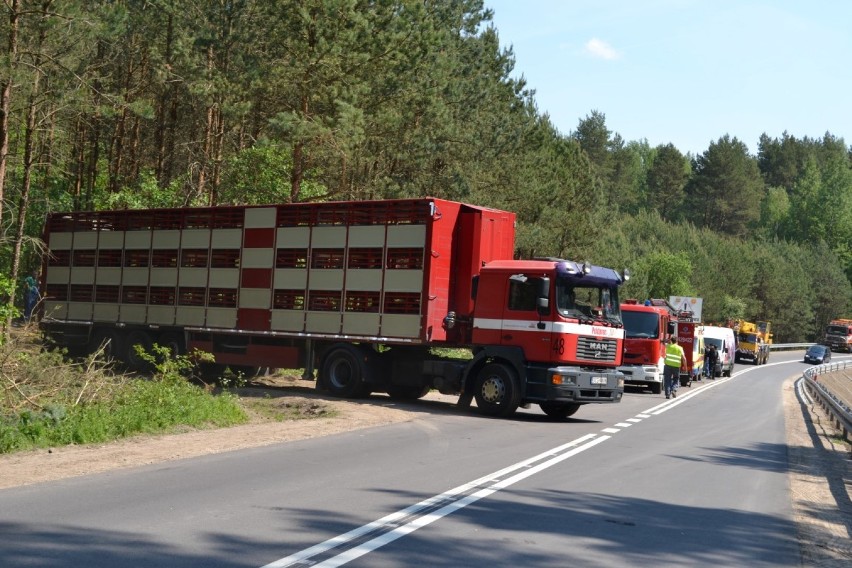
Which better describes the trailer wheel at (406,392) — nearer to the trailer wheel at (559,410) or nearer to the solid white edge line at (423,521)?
the trailer wheel at (559,410)

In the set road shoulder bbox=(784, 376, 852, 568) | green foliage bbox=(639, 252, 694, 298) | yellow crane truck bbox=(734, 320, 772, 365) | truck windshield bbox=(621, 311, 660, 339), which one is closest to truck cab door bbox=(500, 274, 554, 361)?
road shoulder bbox=(784, 376, 852, 568)

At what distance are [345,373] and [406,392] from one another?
Result: 1.78 meters

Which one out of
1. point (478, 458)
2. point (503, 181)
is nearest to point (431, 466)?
point (478, 458)

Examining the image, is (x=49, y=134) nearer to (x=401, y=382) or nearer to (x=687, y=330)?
(x=401, y=382)

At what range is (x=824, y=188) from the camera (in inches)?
5861

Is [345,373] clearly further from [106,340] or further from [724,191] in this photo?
[724,191]

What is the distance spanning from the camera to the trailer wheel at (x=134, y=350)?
81.6 ft

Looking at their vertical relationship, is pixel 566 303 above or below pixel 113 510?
above

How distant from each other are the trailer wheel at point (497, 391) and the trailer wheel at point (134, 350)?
371 inches

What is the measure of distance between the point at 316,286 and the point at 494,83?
23423mm

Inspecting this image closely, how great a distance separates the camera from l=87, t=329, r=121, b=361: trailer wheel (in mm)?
25281

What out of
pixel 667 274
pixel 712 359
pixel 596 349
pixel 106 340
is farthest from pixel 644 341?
pixel 667 274

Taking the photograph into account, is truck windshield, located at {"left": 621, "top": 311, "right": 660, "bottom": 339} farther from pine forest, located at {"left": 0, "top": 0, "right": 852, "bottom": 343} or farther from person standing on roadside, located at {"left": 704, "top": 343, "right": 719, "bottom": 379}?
person standing on roadside, located at {"left": 704, "top": 343, "right": 719, "bottom": 379}

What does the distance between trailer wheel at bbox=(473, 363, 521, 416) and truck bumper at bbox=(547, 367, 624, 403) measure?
73 cm
